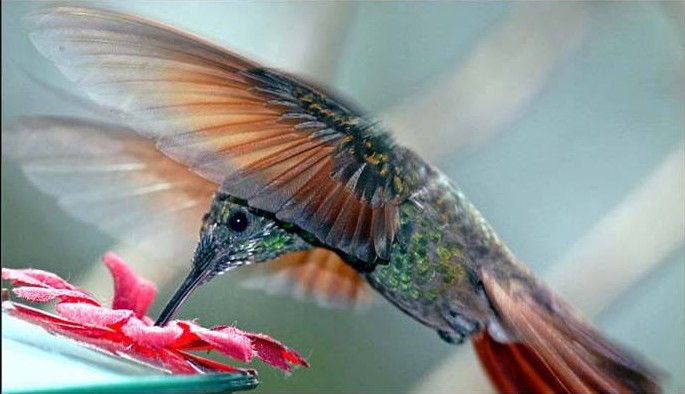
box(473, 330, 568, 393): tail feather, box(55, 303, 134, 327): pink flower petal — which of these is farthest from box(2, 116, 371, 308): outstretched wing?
box(55, 303, 134, 327): pink flower petal

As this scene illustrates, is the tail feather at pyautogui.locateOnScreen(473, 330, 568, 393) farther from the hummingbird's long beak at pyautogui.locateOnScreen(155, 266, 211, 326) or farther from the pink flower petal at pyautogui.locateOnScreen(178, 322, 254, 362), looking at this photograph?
the pink flower petal at pyautogui.locateOnScreen(178, 322, 254, 362)

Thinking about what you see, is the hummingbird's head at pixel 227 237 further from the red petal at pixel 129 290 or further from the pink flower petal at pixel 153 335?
the pink flower petal at pixel 153 335

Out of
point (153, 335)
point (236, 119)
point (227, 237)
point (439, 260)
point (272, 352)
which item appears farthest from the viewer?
point (439, 260)

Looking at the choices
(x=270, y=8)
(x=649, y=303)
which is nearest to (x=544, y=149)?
(x=649, y=303)

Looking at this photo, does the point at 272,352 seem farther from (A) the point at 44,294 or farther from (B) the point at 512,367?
(B) the point at 512,367

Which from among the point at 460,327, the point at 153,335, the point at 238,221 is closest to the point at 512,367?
the point at 460,327

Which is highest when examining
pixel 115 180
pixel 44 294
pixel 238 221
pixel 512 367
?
pixel 115 180

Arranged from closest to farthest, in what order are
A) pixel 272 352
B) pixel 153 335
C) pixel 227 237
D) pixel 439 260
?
1. pixel 153 335
2. pixel 272 352
3. pixel 227 237
4. pixel 439 260
